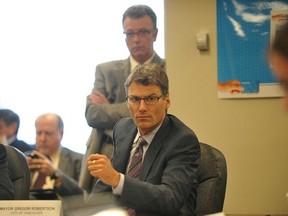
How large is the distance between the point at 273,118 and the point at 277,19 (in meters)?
0.74

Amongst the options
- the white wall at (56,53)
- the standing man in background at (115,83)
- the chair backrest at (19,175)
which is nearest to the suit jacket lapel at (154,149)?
the chair backrest at (19,175)

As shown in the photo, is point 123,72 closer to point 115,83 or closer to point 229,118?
point 115,83

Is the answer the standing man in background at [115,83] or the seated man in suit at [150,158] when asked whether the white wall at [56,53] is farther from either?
the seated man in suit at [150,158]

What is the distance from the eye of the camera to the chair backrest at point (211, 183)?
7.17ft

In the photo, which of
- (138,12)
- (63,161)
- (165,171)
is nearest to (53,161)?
(63,161)

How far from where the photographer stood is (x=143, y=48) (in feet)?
10.9

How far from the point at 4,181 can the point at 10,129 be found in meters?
1.87

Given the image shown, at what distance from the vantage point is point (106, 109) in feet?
10.6

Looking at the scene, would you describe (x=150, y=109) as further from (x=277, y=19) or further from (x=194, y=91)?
(x=277, y=19)

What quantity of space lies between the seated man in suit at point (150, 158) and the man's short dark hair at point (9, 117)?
183cm

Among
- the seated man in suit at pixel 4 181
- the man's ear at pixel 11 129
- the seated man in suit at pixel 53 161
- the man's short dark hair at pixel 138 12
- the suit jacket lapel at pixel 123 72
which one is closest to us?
the seated man in suit at pixel 4 181

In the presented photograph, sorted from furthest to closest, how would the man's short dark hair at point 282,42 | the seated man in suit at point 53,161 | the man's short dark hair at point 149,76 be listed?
the seated man in suit at point 53,161 → the man's short dark hair at point 149,76 → the man's short dark hair at point 282,42

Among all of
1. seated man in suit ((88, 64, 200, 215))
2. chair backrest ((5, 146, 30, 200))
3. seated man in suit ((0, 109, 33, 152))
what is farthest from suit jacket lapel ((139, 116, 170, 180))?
seated man in suit ((0, 109, 33, 152))

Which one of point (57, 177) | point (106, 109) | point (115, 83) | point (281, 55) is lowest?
point (57, 177)
